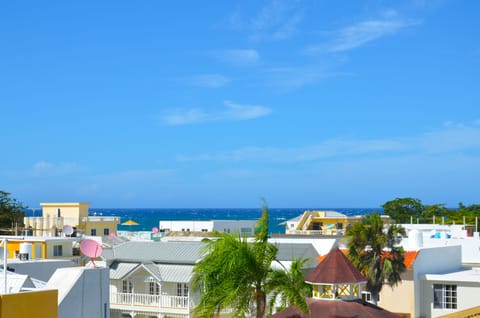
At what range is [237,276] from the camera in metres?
20.3

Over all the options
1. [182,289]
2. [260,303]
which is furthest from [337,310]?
[182,289]

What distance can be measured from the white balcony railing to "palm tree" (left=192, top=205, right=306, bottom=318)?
2369 centimetres

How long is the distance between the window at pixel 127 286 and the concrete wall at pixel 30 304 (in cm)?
3344

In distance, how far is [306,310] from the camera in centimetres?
2089

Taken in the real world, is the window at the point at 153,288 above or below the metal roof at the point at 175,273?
below

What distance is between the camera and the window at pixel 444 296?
141 feet

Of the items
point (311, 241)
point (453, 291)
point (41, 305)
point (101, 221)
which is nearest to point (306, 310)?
point (41, 305)

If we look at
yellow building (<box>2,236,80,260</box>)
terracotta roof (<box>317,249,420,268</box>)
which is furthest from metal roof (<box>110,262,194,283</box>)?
terracotta roof (<box>317,249,420,268</box>)

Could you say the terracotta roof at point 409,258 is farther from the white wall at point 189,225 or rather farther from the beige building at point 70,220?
the white wall at point 189,225

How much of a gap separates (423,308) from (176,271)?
15374mm

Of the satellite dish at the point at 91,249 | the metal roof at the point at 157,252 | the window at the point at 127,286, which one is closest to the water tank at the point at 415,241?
the metal roof at the point at 157,252

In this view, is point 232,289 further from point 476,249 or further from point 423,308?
point 476,249

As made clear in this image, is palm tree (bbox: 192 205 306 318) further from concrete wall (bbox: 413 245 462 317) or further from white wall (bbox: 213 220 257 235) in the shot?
white wall (bbox: 213 220 257 235)

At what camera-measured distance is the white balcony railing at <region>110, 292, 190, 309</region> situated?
145 ft
